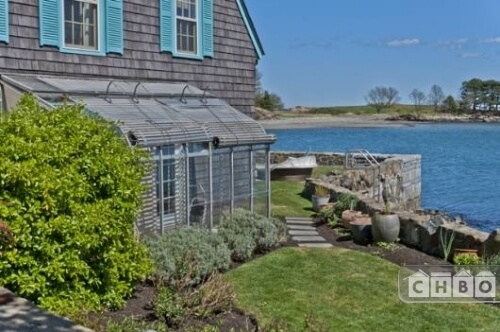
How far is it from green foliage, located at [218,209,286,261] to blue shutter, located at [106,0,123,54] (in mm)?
3756

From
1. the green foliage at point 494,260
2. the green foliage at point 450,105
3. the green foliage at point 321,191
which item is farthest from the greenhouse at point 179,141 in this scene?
the green foliage at point 450,105

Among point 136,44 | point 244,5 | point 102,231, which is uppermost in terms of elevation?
point 244,5

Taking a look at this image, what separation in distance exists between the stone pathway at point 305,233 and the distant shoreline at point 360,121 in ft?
213

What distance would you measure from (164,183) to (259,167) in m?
2.88

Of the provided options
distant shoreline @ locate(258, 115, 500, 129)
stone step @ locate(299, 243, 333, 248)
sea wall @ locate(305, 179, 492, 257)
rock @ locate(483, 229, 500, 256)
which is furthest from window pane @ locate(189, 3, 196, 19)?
distant shoreline @ locate(258, 115, 500, 129)

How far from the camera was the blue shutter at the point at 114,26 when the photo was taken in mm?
11375

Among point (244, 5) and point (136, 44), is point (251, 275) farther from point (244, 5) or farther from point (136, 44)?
point (244, 5)

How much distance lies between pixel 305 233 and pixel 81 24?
5757 millimetres

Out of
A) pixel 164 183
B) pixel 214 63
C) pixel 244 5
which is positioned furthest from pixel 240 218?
pixel 244 5

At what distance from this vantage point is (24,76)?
9.90 m

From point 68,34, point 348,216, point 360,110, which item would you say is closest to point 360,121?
point 360,110

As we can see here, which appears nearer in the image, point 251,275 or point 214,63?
point 251,275

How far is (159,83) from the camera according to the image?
12805mm

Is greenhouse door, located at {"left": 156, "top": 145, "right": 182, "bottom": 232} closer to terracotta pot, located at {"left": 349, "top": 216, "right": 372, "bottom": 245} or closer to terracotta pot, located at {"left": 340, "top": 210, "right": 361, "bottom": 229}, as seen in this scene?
terracotta pot, located at {"left": 349, "top": 216, "right": 372, "bottom": 245}
